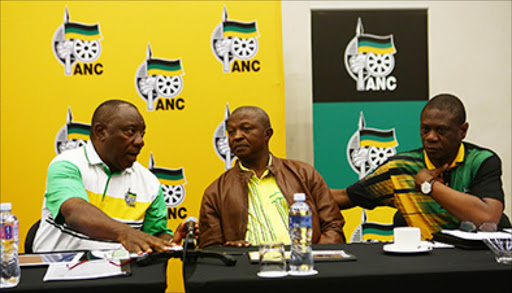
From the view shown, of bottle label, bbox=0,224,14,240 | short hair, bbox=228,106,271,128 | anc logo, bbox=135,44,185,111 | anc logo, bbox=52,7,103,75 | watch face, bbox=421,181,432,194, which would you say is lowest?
watch face, bbox=421,181,432,194

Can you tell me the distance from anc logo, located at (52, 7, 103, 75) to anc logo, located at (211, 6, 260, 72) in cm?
76

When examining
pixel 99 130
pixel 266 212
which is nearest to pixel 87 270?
pixel 99 130

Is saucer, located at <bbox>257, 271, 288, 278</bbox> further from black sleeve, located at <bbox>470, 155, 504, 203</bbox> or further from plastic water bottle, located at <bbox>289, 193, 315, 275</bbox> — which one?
black sleeve, located at <bbox>470, 155, 504, 203</bbox>

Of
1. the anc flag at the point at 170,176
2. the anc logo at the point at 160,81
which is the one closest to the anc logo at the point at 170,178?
the anc flag at the point at 170,176

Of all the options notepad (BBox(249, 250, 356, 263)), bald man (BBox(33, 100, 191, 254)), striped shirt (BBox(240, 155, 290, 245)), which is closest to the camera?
notepad (BBox(249, 250, 356, 263))

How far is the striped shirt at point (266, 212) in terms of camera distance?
297 cm

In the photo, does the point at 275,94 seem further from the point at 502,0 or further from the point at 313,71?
the point at 502,0

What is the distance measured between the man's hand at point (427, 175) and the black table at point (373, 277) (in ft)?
2.78

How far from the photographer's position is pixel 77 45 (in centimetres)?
369

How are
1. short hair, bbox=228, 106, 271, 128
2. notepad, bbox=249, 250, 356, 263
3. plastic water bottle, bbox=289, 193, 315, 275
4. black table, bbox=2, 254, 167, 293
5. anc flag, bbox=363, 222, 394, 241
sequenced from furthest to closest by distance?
anc flag, bbox=363, 222, 394, 241
short hair, bbox=228, 106, 271, 128
notepad, bbox=249, 250, 356, 263
plastic water bottle, bbox=289, 193, 315, 275
black table, bbox=2, 254, 167, 293

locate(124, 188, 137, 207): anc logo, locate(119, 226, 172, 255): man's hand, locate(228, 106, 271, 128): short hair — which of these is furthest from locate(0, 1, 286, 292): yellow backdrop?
locate(119, 226, 172, 255): man's hand

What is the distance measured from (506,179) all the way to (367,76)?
1585mm

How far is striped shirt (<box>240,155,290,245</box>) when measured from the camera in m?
2.97

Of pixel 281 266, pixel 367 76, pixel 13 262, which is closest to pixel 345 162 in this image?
pixel 367 76
